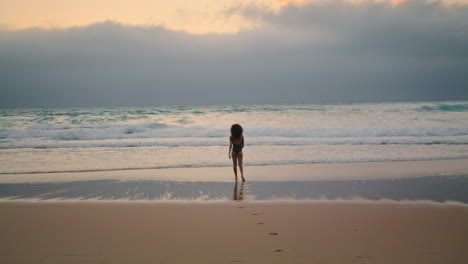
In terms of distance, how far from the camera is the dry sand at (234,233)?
152 inches

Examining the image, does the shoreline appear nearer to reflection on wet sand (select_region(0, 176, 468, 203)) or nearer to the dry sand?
reflection on wet sand (select_region(0, 176, 468, 203))

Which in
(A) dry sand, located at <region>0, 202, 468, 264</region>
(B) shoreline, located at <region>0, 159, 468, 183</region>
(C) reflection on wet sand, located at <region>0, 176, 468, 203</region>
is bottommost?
(A) dry sand, located at <region>0, 202, 468, 264</region>

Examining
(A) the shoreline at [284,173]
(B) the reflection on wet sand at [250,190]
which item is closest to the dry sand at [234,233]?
(B) the reflection on wet sand at [250,190]

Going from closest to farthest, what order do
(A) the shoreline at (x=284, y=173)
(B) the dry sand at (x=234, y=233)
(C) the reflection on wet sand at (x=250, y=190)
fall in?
1. (B) the dry sand at (x=234, y=233)
2. (C) the reflection on wet sand at (x=250, y=190)
3. (A) the shoreline at (x=284, y=173)

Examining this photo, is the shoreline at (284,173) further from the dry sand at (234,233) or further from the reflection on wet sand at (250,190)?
the dry sand at (234,233)

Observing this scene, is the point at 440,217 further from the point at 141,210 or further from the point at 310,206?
the point at 141,210

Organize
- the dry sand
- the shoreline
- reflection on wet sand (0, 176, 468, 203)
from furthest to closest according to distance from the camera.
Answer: the shoreline → reflection on wet sand (0, 176, 468, 203) → the dry sand

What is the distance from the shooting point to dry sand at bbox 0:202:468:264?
3.86 meters

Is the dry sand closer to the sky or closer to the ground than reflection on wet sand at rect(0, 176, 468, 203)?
closer to the ground

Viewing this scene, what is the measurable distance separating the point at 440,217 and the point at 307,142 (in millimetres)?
12341

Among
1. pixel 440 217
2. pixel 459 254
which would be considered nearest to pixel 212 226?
pixel 459 254

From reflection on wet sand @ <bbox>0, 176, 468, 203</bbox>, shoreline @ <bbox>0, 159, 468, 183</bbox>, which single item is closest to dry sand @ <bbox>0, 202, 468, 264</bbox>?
reflection on wet sand @ <bbox>0, 176, 468, 203</bbox>

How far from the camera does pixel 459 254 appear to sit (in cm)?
385

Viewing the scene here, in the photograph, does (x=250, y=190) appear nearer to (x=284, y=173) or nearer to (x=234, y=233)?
(x=284, y=173)
